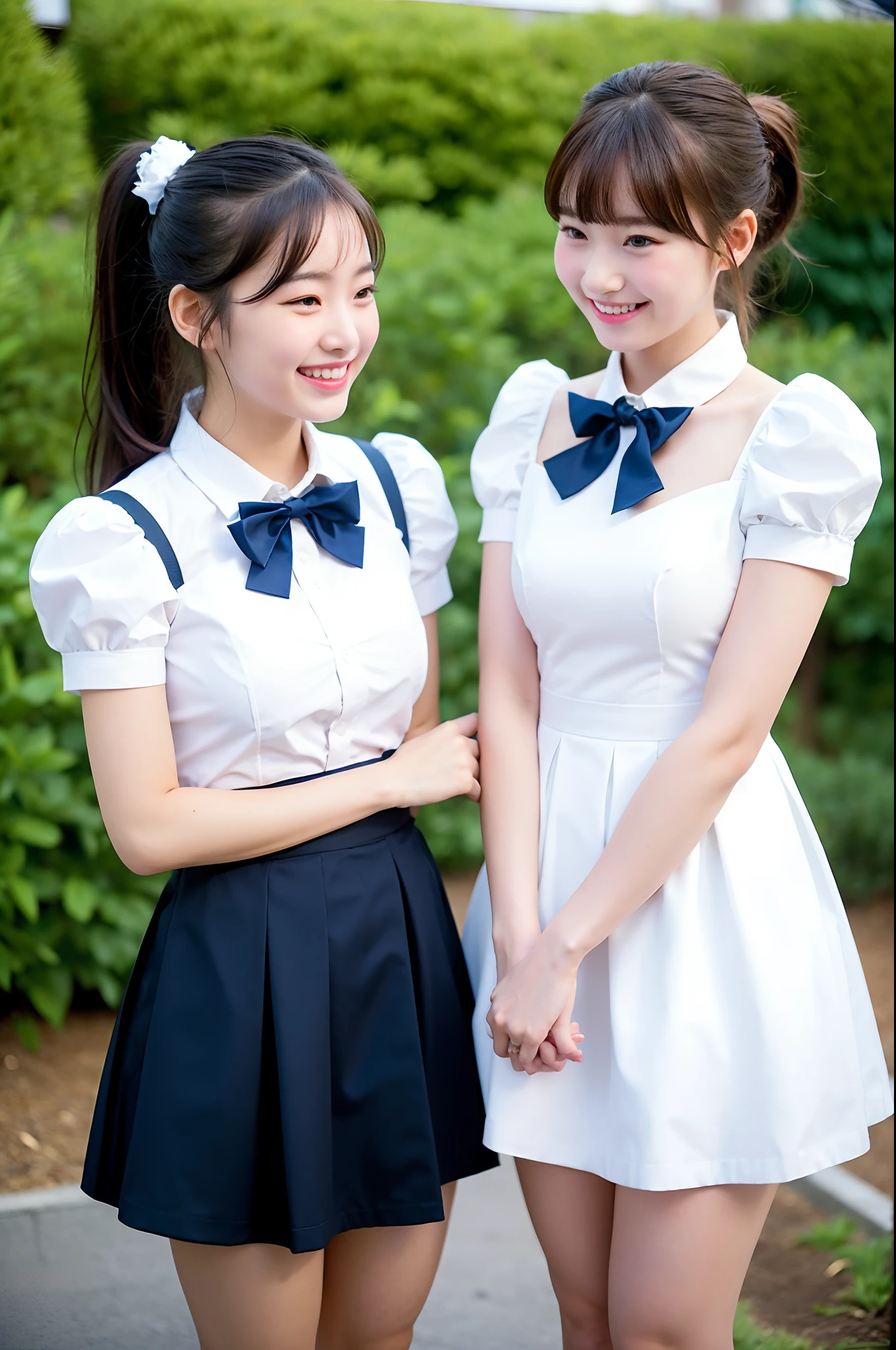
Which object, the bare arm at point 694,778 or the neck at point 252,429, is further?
the neck at point 252,429

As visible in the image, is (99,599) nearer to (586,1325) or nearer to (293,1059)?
(293,1059)

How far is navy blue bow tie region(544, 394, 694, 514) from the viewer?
1.73m

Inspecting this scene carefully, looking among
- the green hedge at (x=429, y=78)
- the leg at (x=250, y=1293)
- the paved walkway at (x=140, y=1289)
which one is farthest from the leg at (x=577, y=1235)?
the green hedge at (x=429, y=78)

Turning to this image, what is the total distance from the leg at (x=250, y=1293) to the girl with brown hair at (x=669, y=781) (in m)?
0.32

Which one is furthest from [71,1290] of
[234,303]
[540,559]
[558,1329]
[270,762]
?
[234,303]

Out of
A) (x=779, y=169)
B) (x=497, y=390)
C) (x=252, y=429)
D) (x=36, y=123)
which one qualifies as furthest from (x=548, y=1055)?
(x=36, y=123)

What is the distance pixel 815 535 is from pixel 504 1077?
85cm

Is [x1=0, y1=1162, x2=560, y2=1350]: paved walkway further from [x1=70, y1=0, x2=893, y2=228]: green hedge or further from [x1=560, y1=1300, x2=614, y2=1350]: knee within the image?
[x1=70, y1=0, x2=893, y2=228]: green hedge

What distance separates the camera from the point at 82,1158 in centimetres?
304

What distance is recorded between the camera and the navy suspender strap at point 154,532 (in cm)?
167

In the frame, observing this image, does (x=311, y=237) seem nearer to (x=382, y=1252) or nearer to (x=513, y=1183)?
(x=382, y=1252)

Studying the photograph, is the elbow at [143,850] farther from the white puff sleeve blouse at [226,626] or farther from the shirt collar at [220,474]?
the shirt collar at [220,474]

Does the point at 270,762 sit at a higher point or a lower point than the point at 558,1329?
higher

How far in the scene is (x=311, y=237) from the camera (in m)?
1.65
